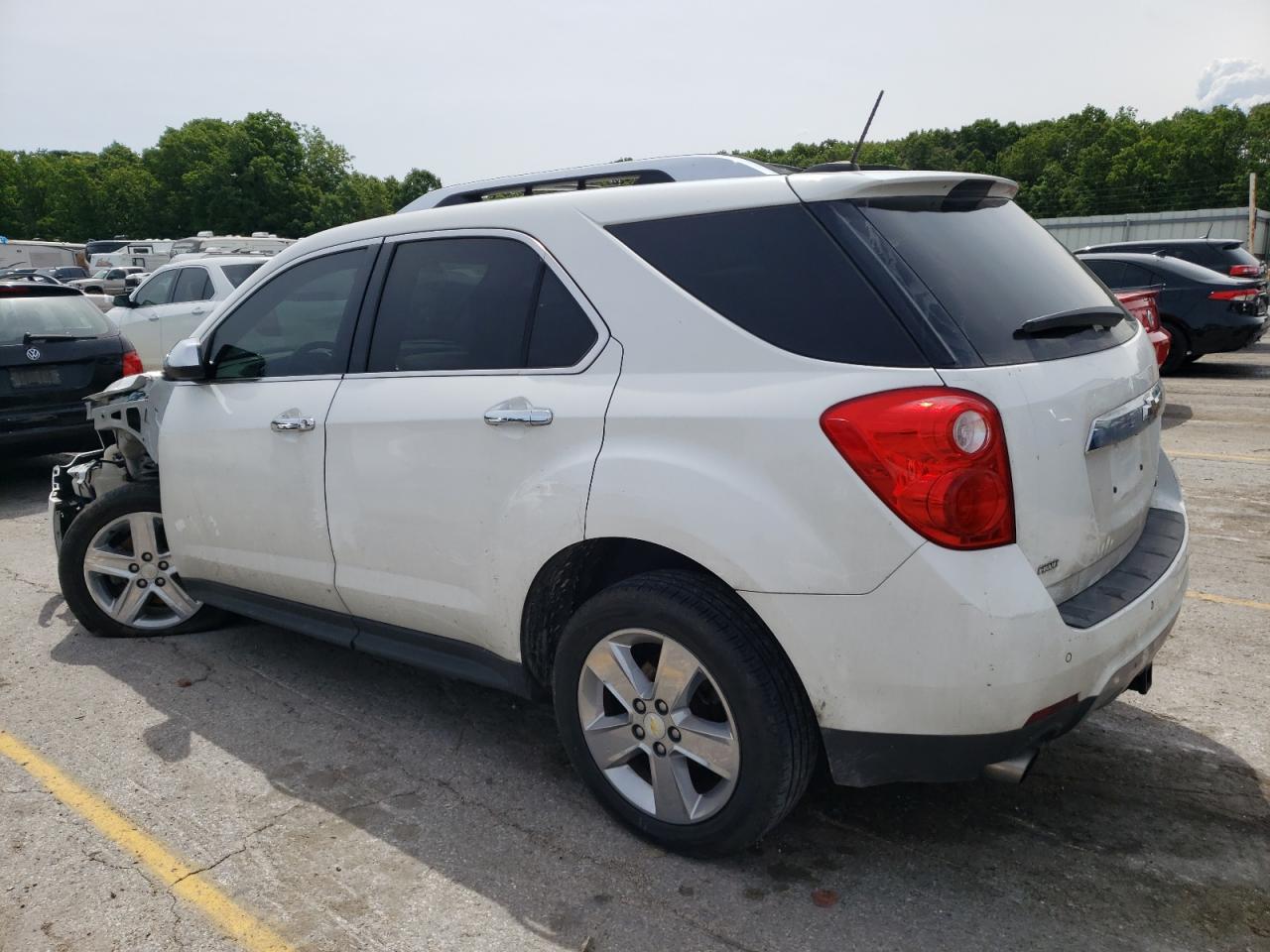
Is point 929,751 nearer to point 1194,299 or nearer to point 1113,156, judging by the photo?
point 1194,299

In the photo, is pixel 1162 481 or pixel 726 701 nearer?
pixel 726 701

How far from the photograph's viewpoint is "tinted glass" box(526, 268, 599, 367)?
3033mm

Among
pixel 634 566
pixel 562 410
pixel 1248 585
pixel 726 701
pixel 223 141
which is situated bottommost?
pixel 1248 585

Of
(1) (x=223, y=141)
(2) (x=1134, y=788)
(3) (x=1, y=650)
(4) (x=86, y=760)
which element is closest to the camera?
(2) (x=1134, y=788)

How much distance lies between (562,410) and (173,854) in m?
1.75

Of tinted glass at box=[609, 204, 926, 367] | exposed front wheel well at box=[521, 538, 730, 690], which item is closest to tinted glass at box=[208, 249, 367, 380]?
exposed front wheel well at box=[521, 538, 730, 690]

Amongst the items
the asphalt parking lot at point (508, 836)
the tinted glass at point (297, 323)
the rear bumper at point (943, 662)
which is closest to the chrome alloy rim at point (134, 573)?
the asphalt parking lot at point (508, 836)

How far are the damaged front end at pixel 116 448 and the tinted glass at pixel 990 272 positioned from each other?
354cm

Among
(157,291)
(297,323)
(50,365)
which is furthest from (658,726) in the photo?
(157,291)

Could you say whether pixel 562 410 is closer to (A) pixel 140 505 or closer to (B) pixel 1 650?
(A) pixel 140 505

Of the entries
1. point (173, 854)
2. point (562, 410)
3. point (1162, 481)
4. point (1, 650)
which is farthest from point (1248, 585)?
point (1, 650)

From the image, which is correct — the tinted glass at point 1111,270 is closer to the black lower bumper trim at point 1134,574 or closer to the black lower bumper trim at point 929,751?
the black lower bumper trim at point 1134,574

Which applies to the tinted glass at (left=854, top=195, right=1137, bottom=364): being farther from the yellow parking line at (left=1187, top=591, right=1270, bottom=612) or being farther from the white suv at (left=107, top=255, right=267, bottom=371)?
the white suv at (left=107, top=255, right=267, bottom=371)

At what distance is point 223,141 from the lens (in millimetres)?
87312
